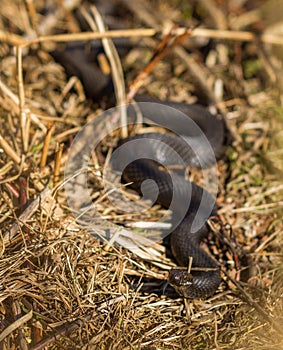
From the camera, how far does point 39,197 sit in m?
4.57

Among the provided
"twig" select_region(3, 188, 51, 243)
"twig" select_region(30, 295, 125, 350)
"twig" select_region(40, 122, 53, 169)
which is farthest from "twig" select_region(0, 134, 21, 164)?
"twig" select_region(30, 295, 125, 350)

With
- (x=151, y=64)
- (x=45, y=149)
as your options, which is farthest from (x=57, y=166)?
(x=151, y=64)

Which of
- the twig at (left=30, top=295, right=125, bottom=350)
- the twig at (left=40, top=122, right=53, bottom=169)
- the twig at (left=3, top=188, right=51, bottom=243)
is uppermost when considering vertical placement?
the twig at (left=40, top=122, right=53, bottom=169)

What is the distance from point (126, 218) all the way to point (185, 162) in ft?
4.27

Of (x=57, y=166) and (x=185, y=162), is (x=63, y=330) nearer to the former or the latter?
(x=57, y=166)

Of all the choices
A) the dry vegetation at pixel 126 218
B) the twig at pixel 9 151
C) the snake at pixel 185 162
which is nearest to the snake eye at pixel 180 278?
the snake at pixel 185 162

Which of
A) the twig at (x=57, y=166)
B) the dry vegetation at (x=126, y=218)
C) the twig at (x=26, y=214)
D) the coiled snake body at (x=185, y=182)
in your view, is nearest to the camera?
the dry vegetation at (x=126, y=218)

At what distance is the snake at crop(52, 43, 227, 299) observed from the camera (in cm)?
453

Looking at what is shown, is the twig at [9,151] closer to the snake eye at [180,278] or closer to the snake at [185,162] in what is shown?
the snake at [185,162]

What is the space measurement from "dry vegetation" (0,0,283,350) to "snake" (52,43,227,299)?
0.16 m

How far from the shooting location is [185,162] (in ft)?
19.9

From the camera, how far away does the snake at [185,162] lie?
453cm

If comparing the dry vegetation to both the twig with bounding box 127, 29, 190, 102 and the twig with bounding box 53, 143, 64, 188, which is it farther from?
the twig with bounding box 127, 29, 190, 102

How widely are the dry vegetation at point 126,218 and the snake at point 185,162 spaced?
A: 16 centimetres
